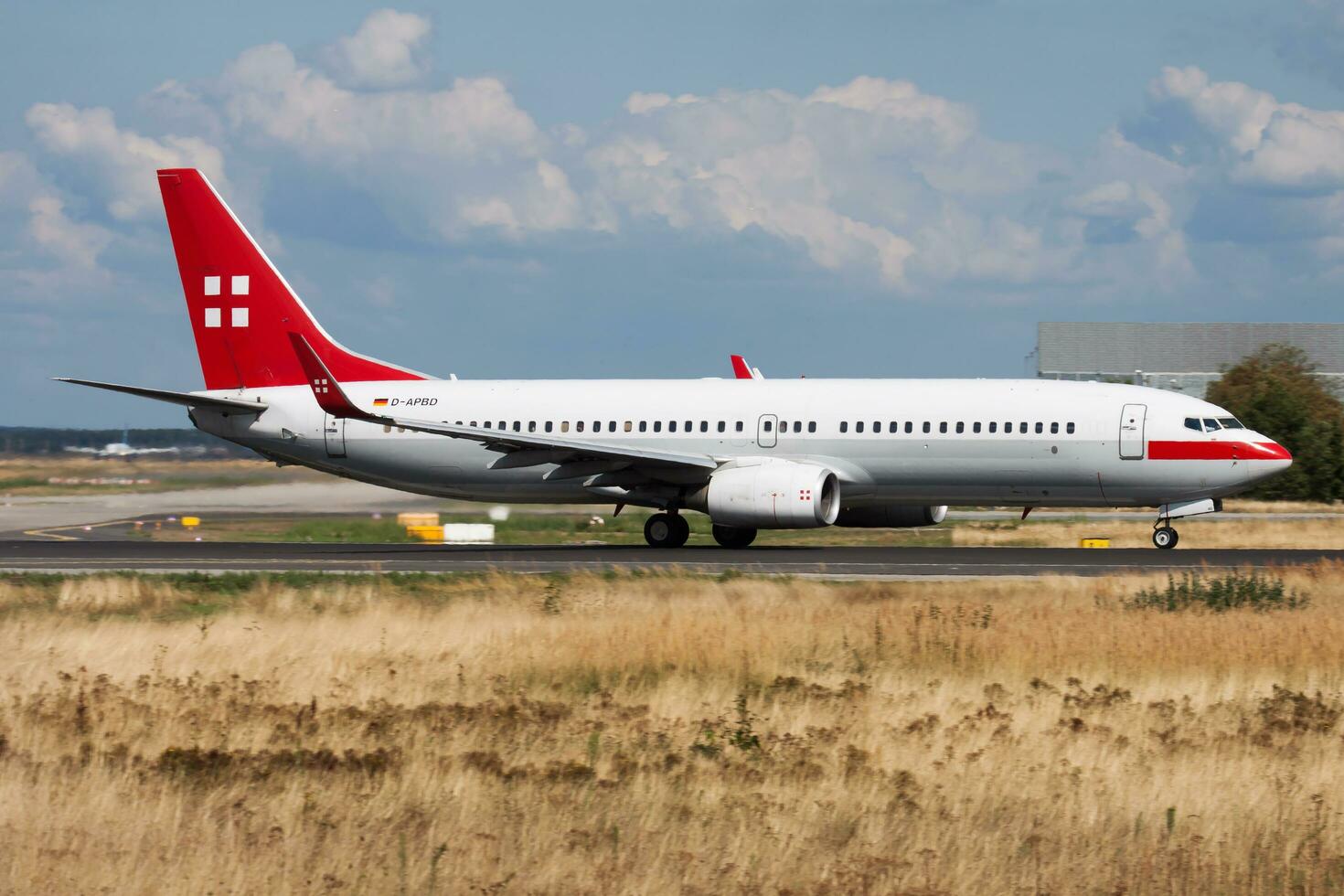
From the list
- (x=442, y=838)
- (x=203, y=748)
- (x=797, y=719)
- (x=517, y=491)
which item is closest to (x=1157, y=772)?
(x=797, y=719)

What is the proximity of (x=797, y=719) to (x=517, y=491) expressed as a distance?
23930mm

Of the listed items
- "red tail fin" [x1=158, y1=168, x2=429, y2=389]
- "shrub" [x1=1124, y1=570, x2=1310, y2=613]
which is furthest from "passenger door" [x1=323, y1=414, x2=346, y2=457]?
"shrub" [x1=1124, y1=570, x2=1310, y2=613]

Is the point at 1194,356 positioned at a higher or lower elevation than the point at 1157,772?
higher

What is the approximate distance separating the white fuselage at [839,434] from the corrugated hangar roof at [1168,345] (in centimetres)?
7788

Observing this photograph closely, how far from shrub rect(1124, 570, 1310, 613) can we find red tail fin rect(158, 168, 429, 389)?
21.7 meters

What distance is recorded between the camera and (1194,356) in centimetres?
10900

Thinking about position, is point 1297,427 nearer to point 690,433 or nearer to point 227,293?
point 690,433

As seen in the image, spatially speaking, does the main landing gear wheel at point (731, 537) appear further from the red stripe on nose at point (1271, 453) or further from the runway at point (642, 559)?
the red stripe on nose at point (1271, 453)

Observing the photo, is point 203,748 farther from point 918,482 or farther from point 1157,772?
point 918,482

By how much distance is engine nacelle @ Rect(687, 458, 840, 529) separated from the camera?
3095 cm

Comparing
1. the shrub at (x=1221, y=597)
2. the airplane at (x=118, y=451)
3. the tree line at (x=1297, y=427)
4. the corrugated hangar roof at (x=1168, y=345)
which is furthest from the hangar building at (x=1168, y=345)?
the shrub at (x=1221, y=597)

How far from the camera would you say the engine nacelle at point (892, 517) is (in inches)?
1390

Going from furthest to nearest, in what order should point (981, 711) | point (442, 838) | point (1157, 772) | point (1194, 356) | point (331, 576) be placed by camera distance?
point (1194, 356) → point (331, 576) → point (981, 711) → point (1157, 772) → point (442, 838)

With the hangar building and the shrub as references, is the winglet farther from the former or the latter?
the hangar building
